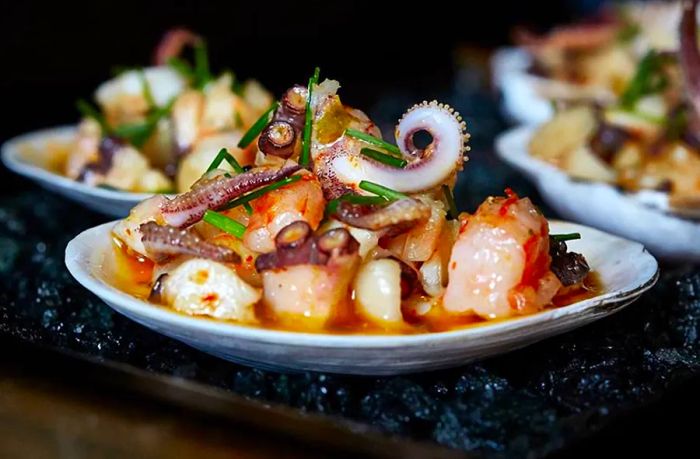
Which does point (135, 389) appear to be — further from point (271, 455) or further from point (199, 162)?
point (199, 162)

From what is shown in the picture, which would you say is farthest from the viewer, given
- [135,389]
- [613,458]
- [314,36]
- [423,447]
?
[314,36]

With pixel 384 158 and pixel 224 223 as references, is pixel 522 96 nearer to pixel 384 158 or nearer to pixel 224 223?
pixel 384 158

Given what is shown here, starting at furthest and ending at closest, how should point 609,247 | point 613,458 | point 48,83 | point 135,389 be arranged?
point 48,83
point 609,247
point 135,389
point 613,458

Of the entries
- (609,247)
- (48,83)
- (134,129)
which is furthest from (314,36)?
(609,247)

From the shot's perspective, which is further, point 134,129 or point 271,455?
point 134,129

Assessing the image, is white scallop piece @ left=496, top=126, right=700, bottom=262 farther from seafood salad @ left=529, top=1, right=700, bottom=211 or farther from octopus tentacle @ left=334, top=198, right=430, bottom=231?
octopus tentacle @ left=334, top=198, right=430, bottom=231

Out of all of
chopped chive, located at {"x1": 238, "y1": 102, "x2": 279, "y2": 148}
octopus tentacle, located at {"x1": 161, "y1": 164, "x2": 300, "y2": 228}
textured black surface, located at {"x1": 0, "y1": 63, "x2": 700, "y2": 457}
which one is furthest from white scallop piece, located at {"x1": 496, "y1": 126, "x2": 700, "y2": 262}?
octopus tentacle, located at {"x1": 161, "y1": 164, "x2": 300, "y2": 228}

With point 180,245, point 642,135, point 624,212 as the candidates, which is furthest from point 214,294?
point 642,135
